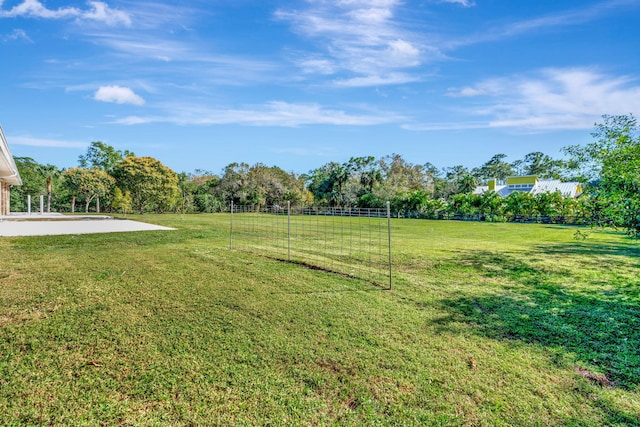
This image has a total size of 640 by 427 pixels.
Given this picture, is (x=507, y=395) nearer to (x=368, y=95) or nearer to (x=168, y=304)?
(x=168, y=304)

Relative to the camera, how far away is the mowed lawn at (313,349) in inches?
79.7

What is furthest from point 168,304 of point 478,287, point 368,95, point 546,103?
point 546,103

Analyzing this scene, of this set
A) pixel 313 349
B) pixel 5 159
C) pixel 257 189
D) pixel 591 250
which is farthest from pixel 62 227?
pixel 257 189

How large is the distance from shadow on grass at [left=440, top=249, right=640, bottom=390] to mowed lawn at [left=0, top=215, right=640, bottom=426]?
0.02 m

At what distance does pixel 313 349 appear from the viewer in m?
2.81

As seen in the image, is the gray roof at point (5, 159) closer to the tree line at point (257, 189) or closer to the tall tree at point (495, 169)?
the tree line at point (257, 189)

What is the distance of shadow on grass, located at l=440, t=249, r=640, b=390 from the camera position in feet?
9.07

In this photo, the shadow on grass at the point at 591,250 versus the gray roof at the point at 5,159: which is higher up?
the gray roof at the point at 5,159

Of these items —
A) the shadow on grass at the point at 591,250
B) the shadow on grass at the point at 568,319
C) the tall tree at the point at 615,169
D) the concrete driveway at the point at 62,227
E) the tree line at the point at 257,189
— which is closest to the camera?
the shadow on grass at the point at 568,319

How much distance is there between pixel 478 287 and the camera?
5.05m

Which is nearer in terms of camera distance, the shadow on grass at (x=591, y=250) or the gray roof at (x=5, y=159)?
the shadow on grass at (x=591, y=250)

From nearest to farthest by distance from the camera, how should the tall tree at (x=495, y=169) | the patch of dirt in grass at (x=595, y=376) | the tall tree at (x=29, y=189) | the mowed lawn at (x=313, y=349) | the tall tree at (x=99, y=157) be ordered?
the mowed lawn at (x=313, y=349) < the patch of dirt in grass at (x=595, y=376) < the tall tree at (x=29, y=189) < the tall tree at (x=99, y=157) < the tall tree at (x=495, y=169)

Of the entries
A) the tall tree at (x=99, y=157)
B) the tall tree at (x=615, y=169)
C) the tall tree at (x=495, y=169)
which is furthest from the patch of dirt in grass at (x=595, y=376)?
the tall tree at (x=495, y=169)

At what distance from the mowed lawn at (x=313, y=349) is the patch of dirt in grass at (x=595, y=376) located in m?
0.02
